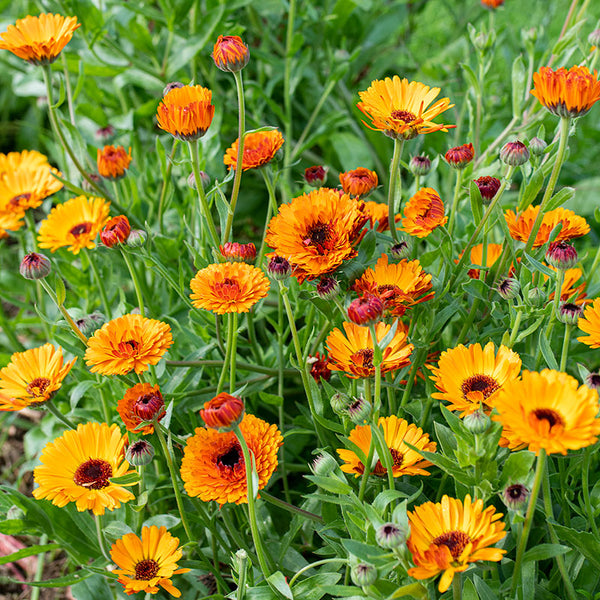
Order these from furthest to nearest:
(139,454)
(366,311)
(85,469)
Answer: (85,469) → (139,454) → (366,311)

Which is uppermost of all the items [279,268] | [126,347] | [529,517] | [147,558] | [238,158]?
[238,158]

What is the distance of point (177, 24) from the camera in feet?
6.67

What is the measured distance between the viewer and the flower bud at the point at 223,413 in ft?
2.84

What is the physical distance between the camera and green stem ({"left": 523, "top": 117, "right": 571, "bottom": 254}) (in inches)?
40.4

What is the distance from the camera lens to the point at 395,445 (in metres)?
1.12

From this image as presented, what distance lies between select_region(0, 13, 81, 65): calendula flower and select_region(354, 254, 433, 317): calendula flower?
74cm

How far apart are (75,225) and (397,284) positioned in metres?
0.76

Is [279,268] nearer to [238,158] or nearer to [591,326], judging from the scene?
[238,158]

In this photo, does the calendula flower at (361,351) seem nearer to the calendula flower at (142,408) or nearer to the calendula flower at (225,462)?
the calendula flower at (225,462)

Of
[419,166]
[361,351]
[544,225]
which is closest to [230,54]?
[419,166]

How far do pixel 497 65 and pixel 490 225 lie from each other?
2.03 meters

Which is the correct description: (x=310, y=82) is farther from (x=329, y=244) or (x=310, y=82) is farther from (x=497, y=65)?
(x=329, y=244)

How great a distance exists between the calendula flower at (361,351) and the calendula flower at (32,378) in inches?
17.0

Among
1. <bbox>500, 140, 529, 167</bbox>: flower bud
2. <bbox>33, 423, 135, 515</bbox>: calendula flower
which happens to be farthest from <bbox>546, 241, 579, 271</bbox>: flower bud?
<bbox>33, 423, 135, 515</bbox>: calendula flower
